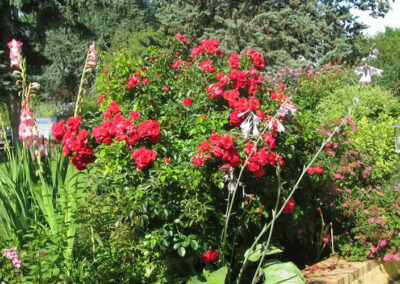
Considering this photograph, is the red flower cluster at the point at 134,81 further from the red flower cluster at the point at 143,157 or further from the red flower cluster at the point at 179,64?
the red flower cluster at the point at 143,157

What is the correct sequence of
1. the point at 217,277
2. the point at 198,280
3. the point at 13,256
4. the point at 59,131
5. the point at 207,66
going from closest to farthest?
the point at 13,256 → the point at 217,277 → the point at 198,280 → the point at 59,131 → the point at 207,66

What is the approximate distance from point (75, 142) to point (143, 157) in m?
0.64

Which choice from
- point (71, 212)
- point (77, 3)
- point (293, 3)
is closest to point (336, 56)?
point (293, 3)

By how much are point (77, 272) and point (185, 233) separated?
2.58 feet

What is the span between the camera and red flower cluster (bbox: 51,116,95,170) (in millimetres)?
2967

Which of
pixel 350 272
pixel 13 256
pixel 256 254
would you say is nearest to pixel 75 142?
pixel 13 256

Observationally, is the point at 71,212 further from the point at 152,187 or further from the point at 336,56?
the point at 336,56

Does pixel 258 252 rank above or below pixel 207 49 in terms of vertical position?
below

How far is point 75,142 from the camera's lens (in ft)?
9.74

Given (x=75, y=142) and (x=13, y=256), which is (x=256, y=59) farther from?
(x=13, y=256)

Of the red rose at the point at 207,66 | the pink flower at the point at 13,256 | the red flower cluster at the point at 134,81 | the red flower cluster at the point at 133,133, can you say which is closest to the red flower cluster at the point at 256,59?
the red rose at the point at 207,66

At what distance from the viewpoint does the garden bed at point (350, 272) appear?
327cm

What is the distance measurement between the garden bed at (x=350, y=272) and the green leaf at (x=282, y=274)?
0.44 metres

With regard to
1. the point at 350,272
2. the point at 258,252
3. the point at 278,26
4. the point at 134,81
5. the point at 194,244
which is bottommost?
the point at 350,272
